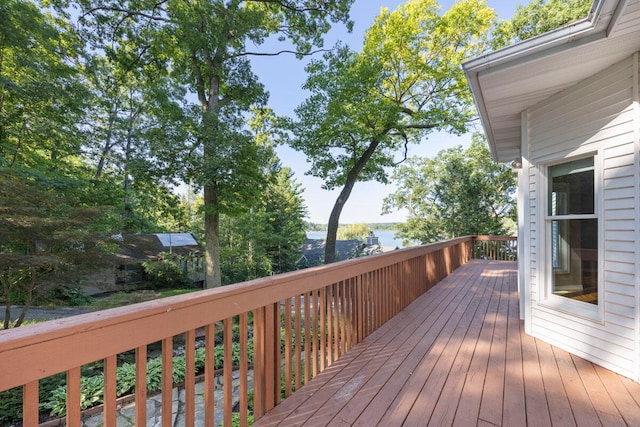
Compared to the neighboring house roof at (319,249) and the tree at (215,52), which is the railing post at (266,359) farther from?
the neighboring house roof at (319,249)

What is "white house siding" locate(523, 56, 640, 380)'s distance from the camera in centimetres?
219

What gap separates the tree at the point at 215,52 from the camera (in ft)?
29.9

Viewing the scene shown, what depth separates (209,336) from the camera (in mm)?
1435

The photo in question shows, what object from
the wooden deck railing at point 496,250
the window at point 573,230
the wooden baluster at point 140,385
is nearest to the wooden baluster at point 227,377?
the wooden baluster at point 140,385

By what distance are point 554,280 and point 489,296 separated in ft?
6.75

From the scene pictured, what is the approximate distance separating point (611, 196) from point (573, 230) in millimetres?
547

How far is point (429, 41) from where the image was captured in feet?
32.4

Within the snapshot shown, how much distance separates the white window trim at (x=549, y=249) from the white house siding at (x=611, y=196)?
0.08 feet

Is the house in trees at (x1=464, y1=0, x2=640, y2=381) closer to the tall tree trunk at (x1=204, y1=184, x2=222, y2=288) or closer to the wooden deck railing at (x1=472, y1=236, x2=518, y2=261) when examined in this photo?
the wooden deck railing at (x1=472, y1=236, x2=518, y2=261)

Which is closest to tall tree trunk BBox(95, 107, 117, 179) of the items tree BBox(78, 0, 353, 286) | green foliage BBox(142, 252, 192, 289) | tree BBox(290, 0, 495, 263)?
tree BBox(78, 0, 353, 286)

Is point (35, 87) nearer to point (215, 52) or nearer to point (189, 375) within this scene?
point (215, 52)

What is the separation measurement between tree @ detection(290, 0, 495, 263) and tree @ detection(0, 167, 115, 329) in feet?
22.1

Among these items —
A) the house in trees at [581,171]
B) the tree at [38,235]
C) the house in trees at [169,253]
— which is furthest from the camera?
the house in trees at [169,253]

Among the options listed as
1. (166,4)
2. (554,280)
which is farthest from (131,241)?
(554,280)
